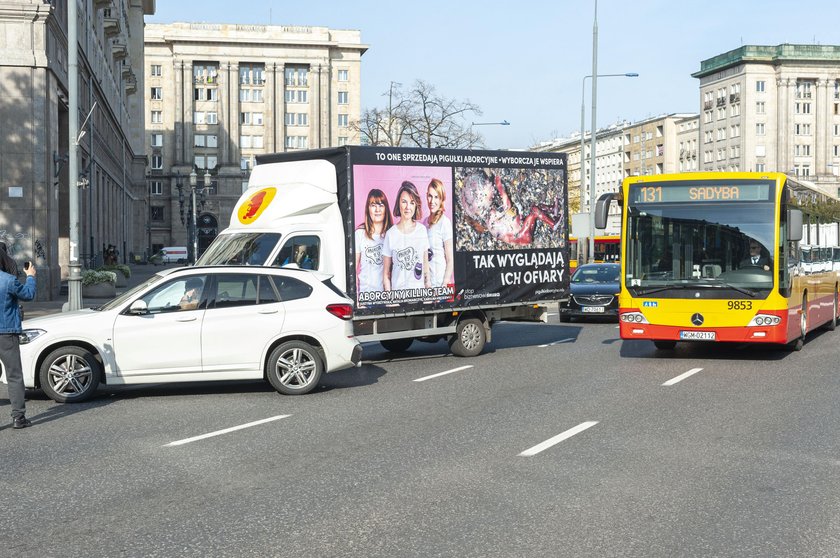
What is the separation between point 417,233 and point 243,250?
2704 mm

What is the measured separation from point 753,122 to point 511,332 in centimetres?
11222

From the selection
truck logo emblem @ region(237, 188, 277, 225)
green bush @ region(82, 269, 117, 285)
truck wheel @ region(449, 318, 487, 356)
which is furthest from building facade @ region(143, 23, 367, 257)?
truck logo emblem @ region(237, 188, 277, 225)

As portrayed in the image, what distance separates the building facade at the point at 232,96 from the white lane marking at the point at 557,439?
10858cm

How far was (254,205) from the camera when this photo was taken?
16266mm

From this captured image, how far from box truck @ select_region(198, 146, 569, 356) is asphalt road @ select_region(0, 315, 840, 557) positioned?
2.06m

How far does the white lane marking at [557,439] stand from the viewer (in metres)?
8.97

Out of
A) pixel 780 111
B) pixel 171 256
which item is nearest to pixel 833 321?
pixel 171 256

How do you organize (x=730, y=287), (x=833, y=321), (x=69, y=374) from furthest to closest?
(x=833, y=321)
(x=730, y=287)
(x=69, y=374)

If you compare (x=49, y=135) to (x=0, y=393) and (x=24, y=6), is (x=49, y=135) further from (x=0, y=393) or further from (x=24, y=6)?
(x=0, y=393)

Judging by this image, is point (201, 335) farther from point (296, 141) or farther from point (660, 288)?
point (296, 141)

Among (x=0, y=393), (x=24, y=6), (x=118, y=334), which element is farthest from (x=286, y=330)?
(x=24, y=6)

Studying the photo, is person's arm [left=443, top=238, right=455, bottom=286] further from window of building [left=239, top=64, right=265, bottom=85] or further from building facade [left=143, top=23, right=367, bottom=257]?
window of building [left=239, top=64, right=265, bottom=85]

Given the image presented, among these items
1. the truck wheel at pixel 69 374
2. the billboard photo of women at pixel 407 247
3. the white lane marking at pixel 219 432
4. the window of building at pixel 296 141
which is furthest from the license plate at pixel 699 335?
the window of building at pixel 296 141

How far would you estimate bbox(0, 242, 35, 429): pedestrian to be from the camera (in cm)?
1047
